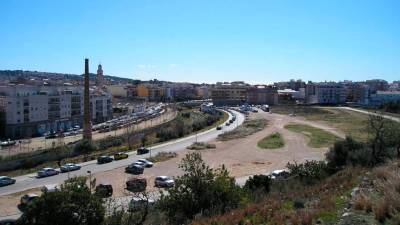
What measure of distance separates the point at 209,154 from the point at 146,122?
44597mm

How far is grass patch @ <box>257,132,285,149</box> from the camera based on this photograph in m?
45.0

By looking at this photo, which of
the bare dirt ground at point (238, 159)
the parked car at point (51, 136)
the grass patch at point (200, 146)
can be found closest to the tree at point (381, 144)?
the bare dirt ground at point (238, 159)

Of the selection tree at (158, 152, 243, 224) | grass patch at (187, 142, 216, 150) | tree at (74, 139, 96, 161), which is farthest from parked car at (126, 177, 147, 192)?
tree at (74, 139, 96, 161)

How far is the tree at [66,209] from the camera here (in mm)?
12125

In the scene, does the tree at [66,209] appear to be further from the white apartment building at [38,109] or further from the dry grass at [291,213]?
the white apartment building at [38,109]

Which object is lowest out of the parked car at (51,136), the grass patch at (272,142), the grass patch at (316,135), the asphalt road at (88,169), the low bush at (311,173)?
the parked car at (51,136)

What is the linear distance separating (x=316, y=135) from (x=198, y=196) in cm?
4261

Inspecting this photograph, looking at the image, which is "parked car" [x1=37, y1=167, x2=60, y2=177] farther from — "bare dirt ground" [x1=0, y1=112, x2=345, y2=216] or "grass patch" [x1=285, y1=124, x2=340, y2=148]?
"grass patch" [x1=285, y1=124, x2=340, y2=148]

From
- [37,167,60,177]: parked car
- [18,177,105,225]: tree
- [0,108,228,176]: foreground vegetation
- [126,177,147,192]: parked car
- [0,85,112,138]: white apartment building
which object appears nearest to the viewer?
[18,177,105,225]: tree

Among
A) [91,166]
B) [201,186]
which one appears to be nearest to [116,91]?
[91,166]

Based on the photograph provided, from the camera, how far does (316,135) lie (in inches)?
2112

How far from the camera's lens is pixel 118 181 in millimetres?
28609

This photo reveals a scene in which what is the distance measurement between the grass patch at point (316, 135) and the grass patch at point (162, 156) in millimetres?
14666

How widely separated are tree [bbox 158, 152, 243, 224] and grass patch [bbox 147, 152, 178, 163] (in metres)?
22.9
